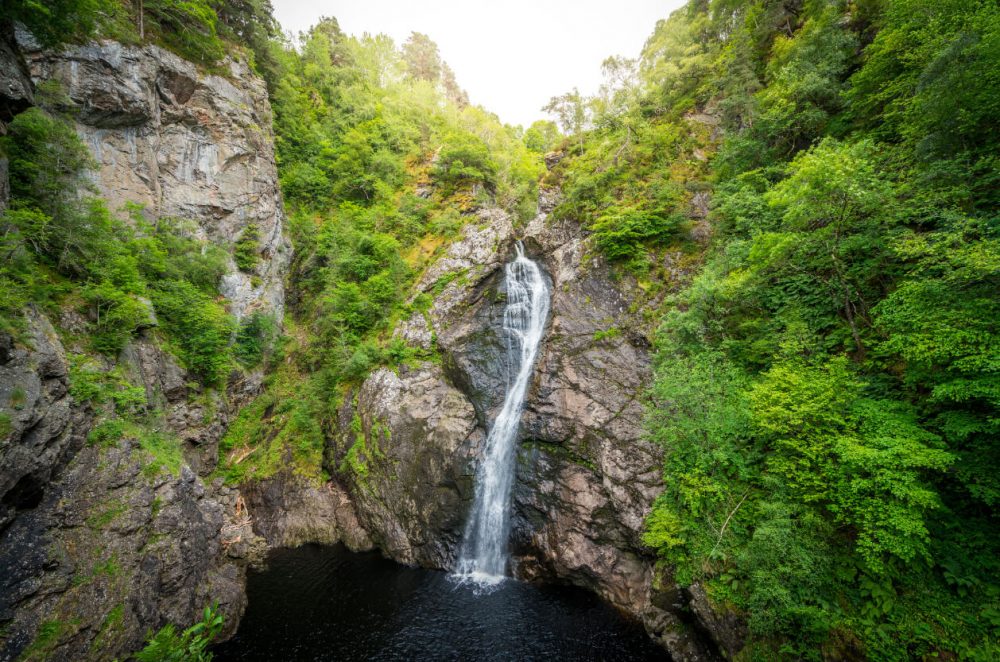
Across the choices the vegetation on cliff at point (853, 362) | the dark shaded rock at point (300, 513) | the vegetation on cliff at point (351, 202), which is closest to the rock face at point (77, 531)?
the dark shaded rock at point (300, 513)

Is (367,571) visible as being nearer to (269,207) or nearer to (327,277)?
(327,277)

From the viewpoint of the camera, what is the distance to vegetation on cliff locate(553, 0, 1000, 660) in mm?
5426

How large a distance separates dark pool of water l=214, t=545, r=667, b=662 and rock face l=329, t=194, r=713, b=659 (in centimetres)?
85

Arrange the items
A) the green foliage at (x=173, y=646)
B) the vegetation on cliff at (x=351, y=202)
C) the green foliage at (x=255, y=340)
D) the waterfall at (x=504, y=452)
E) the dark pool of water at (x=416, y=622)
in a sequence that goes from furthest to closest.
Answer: the green foliage at (x=255, y=340) → the vegetation on cliff at (x=351, y=202) → the waterfall at (x=504, y=452) → the dark pool of water at (x=416, y=622) → the green foliage at (x=173, y=646)

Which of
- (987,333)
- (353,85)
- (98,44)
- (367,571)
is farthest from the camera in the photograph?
(353,85)

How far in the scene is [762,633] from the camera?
688 centimetres

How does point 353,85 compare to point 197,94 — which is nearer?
point 197,94

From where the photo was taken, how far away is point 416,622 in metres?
10.2

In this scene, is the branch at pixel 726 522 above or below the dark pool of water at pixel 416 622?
above

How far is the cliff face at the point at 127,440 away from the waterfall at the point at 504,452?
7.67 m

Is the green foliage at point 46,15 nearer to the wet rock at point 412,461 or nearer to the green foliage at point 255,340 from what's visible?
the green foliage at point 255,340

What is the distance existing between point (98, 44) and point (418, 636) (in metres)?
25.6

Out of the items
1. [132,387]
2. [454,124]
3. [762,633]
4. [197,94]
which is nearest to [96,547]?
[132,387]

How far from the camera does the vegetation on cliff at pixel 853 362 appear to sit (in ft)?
17.8
